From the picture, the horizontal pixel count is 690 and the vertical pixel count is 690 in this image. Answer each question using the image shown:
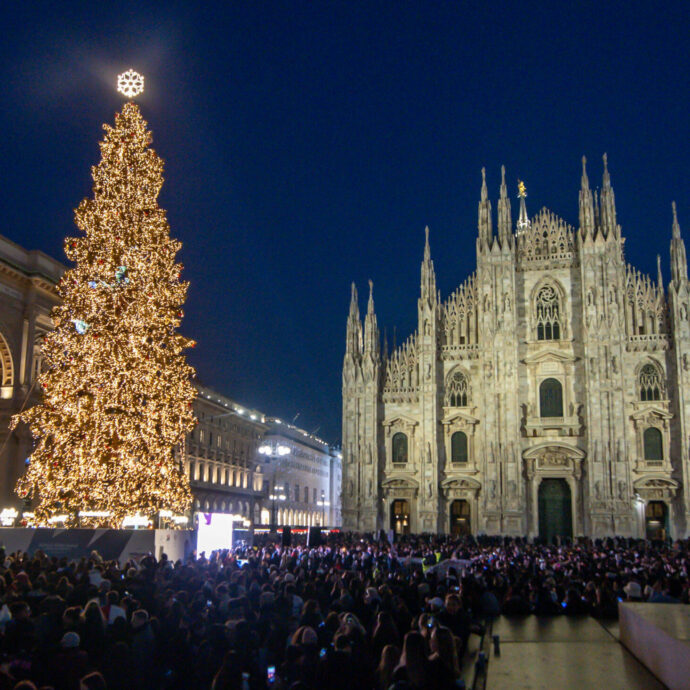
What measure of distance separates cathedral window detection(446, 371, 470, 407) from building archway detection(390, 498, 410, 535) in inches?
263

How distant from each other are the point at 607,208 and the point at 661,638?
41744 millimetres

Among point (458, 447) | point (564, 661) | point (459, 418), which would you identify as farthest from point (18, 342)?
point (564, 661)

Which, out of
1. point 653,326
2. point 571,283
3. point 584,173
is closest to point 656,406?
point 653,326

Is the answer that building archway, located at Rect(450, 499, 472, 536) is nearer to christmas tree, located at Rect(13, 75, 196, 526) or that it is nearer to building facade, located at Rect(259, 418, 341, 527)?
building facade, located at Rect(259, 418, 341, 527)

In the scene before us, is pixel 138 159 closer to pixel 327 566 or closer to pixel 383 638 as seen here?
pixel 327 566

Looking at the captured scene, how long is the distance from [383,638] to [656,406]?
3765cm

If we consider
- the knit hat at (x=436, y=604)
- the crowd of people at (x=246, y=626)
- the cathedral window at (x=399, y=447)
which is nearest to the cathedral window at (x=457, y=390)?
the cathedral window at (x=399, y=447)

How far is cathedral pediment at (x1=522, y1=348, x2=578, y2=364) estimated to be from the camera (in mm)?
44500

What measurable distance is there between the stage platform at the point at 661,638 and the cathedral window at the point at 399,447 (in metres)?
39.0

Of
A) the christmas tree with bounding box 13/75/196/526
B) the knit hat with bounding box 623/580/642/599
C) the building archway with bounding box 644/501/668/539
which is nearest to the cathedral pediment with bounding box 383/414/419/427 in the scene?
the building archway with bounding box 644/501/668/539

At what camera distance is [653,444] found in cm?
4234

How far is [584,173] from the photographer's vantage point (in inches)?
1795

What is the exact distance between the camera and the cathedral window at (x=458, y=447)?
150 ft

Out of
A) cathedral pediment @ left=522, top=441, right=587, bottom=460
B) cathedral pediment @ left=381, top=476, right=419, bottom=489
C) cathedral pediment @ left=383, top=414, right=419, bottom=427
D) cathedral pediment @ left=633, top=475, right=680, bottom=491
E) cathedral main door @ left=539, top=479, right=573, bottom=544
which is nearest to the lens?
cathedral pediment @ left=633, top=475, right=680, bottom=491
